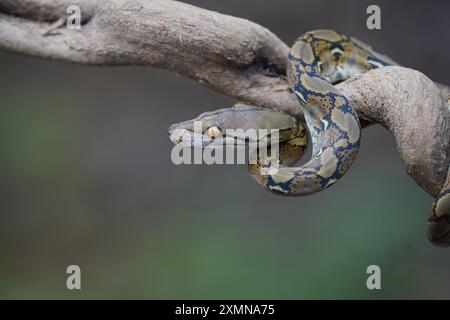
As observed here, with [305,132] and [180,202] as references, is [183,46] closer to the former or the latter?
[305,132]

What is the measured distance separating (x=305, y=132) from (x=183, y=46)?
0.82 meters

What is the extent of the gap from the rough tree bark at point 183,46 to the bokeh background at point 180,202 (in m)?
2.70

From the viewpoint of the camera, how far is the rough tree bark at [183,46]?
288 centimetres

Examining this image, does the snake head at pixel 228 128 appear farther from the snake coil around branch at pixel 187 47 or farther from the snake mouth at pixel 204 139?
the snake coil around branch at pixel 187 47

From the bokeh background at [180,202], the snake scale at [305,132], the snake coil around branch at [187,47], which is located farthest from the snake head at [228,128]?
the bokeh background at [180,202]

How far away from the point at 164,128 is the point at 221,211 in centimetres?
121

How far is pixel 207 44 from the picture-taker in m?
3.04

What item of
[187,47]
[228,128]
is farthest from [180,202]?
[228,128]

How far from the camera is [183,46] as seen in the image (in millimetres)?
3055

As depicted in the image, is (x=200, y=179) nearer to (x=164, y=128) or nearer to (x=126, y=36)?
(x=164, y=128)

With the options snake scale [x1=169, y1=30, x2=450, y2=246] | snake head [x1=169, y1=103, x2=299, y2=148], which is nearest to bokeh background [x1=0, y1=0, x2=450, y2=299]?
snake scale [x1=169, y1=30, x2=450, y2=246]

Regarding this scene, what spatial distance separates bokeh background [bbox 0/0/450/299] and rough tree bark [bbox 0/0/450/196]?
106 inches

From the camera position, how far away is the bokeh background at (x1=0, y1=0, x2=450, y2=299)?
5.41m
